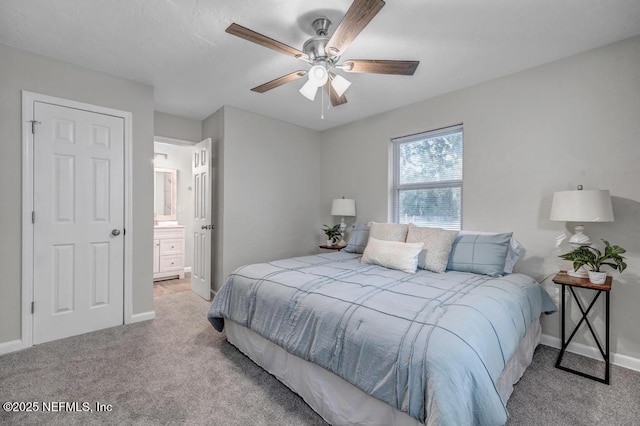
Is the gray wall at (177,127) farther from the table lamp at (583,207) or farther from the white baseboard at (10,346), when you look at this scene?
the table lamp at (583,207)

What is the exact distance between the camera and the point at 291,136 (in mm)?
4398

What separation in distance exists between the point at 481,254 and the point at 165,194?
5189 millimetres

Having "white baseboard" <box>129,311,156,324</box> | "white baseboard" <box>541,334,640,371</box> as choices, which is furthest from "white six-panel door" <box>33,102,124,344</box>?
"white baseboard" <box>541,334,640,371</box>

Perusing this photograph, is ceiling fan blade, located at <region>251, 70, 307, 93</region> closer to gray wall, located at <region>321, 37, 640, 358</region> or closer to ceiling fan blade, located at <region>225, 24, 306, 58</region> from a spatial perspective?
ceiling fan blade, located at <region>225, 24, 306, 58</region>

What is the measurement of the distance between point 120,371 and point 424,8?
324cm

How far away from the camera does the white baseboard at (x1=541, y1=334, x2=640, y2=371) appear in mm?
2189

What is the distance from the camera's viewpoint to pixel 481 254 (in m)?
2.48

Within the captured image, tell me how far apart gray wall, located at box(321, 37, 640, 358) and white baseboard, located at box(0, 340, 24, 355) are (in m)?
4.17

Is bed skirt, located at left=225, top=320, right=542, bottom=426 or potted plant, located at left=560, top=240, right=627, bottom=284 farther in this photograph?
potted plant, located at left=560, top=240, right=627, bottom=284

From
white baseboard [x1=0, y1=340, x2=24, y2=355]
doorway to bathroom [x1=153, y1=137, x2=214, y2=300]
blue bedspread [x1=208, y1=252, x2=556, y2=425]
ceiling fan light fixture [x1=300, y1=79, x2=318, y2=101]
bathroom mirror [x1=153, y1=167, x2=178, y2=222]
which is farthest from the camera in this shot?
bathroom mirror [x1=153, y1=167, x2=178, y2=222]

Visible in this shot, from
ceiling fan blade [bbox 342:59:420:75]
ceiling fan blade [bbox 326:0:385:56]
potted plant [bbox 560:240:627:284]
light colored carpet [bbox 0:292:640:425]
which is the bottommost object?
light colored carpet [bbox 0:292:640:425]

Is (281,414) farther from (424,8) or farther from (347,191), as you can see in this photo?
(347,191)

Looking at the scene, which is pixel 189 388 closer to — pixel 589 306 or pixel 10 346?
pixel 10 346

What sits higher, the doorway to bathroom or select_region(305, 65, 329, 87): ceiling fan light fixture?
select_region(305, 65, 329, 87): ceiling fan light fixture
